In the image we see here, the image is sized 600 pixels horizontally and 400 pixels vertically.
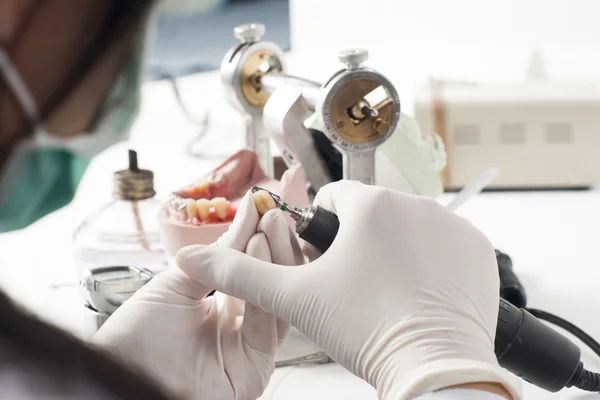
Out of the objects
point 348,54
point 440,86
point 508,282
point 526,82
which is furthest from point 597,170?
point 348,54

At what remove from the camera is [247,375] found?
746 mm

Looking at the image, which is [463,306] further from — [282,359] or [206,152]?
[206,152]

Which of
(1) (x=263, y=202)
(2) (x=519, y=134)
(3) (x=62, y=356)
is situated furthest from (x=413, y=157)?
(3) (x=62, y=356)

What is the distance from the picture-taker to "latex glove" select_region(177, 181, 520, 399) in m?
0.64

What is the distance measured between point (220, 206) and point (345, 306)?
31 centimetres

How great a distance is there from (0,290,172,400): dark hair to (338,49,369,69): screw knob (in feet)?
1.92

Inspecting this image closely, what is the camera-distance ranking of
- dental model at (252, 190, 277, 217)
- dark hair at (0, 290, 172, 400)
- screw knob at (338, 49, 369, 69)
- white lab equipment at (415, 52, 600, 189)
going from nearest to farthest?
dark hair at (0, 290, 172, 400) < dental model at (252, 190, 277, 217) < screw knob at (338, 49, 369, 69) < white lab equipment at (415, 52, 600, 189)

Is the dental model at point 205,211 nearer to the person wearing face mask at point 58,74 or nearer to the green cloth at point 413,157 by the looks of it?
the green cloth at point 413,157

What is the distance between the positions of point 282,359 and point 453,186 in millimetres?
764

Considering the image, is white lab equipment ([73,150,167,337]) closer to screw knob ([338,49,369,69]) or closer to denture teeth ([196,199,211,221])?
denture teeth ([196,199,211,221])

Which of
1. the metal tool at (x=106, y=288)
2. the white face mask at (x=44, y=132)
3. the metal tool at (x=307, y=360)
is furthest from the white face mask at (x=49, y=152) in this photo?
the metal tool at (x=307, y=360)

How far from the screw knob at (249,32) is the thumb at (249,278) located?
0.58 m

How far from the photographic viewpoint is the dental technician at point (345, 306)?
0.64 metres

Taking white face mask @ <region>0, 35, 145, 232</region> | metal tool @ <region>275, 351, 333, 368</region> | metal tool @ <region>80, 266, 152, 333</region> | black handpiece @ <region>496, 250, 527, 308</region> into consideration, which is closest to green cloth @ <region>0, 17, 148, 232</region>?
white face mask @ <region>0, 35, 145, 232</region>
